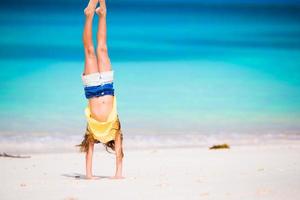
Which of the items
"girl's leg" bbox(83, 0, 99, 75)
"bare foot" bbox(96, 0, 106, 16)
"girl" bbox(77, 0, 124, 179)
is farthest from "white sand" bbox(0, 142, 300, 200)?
"bare foot" bbox(96, 0, 106, 16)

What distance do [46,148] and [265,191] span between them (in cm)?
1189

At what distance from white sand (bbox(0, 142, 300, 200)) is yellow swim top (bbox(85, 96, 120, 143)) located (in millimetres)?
683

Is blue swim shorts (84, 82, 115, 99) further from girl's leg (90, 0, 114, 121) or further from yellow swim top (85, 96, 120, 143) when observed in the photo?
yellow swim top (85, 96, 120, 143)

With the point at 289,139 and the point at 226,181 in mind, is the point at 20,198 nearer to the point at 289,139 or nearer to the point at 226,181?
the point at 226,181

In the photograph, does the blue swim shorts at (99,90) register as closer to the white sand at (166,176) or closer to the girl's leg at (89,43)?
the girl's leg at (89,43)

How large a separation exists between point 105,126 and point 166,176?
57.0 inches

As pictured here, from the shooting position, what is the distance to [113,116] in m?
10.5

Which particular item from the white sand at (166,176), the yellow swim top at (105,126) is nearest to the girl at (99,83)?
the yellow swim top at (105,126)

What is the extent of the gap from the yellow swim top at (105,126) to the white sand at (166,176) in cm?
68

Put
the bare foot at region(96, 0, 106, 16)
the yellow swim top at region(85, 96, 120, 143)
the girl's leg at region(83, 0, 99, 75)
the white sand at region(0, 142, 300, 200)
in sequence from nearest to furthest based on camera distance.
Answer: the white sand at region(0, 142, 300, 200) → the girl's leg at region(83, 0, 99, 75) → the bare foot at region(96, 0, 106, 16) → the yellow swim top at region(85, 96, 120, 143)

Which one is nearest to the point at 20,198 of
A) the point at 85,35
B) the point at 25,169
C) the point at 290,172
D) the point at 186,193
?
the point at 186,193

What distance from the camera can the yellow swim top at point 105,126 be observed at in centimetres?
1048

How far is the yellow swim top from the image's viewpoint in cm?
1048

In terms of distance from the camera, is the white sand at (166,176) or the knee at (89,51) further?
the knee at (89,51)
